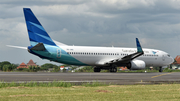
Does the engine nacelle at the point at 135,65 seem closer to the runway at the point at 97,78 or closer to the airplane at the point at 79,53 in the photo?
the airplane at the point at 79,53

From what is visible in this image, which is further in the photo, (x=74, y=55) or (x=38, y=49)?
(x=74, y=55)

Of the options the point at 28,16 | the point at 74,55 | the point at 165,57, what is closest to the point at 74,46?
the point at 74,55

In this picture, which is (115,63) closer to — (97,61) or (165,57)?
(97,61)

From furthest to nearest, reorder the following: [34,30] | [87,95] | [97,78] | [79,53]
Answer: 1. [79,53]
2. [34,30]
3. [97,78]
4. [87,95]

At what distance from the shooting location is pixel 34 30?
39.6m

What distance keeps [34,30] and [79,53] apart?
26.6 ft

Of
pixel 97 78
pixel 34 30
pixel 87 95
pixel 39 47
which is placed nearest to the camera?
pixel 87 95

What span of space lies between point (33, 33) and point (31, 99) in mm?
→ 29990

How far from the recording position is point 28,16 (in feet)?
128

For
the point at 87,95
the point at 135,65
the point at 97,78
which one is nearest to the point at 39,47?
the point at 97,78

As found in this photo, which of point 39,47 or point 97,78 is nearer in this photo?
point 97,78

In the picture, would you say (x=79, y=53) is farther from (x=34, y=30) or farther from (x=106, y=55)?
(x=34, y=30)

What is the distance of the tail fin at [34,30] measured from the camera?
1539 inches

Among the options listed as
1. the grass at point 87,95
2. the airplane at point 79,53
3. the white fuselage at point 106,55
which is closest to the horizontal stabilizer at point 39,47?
the airplane at point 79,53
